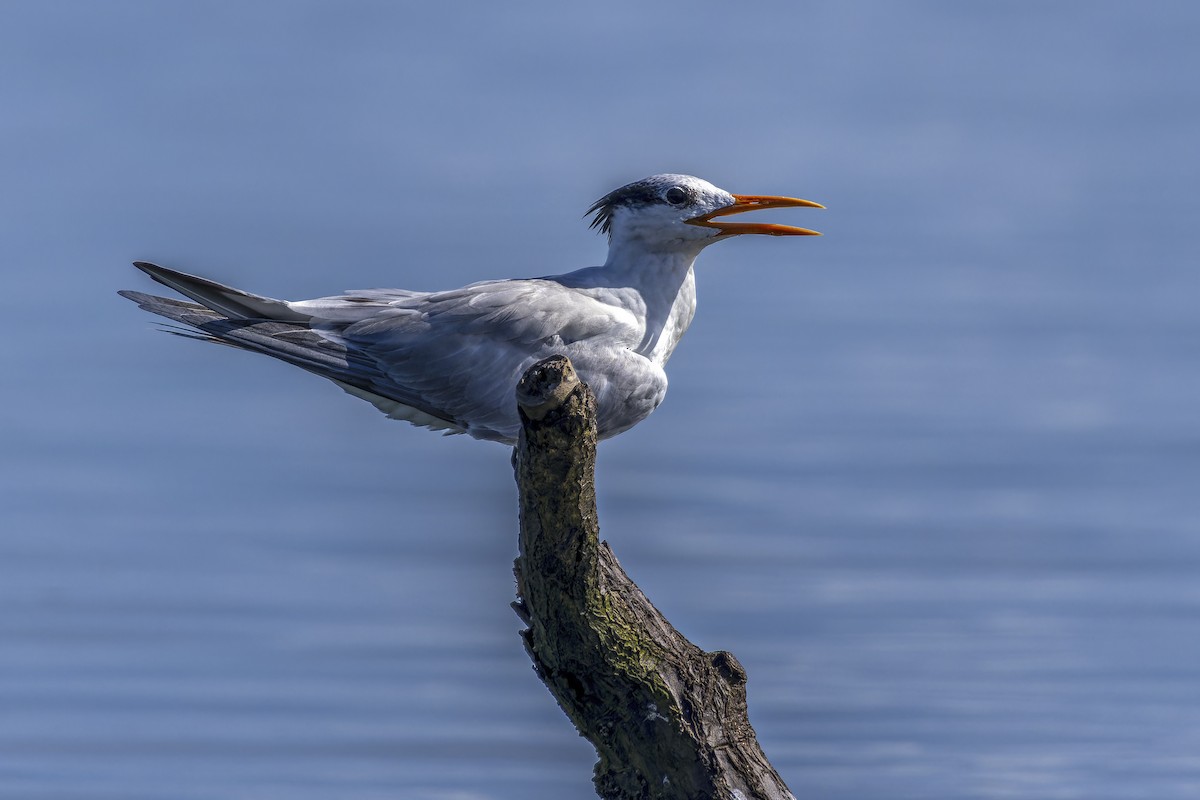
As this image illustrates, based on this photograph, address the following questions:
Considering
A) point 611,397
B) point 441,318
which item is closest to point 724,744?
point 611,397

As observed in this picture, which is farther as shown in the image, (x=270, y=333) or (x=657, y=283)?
(x=657, y=283)

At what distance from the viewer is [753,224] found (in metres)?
7.07

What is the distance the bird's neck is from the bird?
2 cm

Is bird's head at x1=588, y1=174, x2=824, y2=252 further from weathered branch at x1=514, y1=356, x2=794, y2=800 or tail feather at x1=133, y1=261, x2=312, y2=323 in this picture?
weathered branch at x1=514, y1=356, x2=794, y2=800

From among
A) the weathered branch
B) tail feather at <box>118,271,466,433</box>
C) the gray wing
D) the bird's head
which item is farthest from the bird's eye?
the weathered branch

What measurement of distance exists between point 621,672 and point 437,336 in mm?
2127

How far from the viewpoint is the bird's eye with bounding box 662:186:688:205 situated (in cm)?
721

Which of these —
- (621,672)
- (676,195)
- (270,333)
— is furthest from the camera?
(676,195)

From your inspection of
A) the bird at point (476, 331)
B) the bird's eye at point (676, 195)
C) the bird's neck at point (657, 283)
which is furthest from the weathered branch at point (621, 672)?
the bird's eye at point (676, 195)

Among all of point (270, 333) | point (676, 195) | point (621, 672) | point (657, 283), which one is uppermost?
point (676, 195)

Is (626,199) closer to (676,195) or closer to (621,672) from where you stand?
(676,195)

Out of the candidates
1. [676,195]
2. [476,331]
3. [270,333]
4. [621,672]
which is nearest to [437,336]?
[476,331]

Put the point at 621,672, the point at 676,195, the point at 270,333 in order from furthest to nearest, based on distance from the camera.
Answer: the point at 676,195, the point at 270,333, the point at 621,672

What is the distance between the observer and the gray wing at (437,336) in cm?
673
